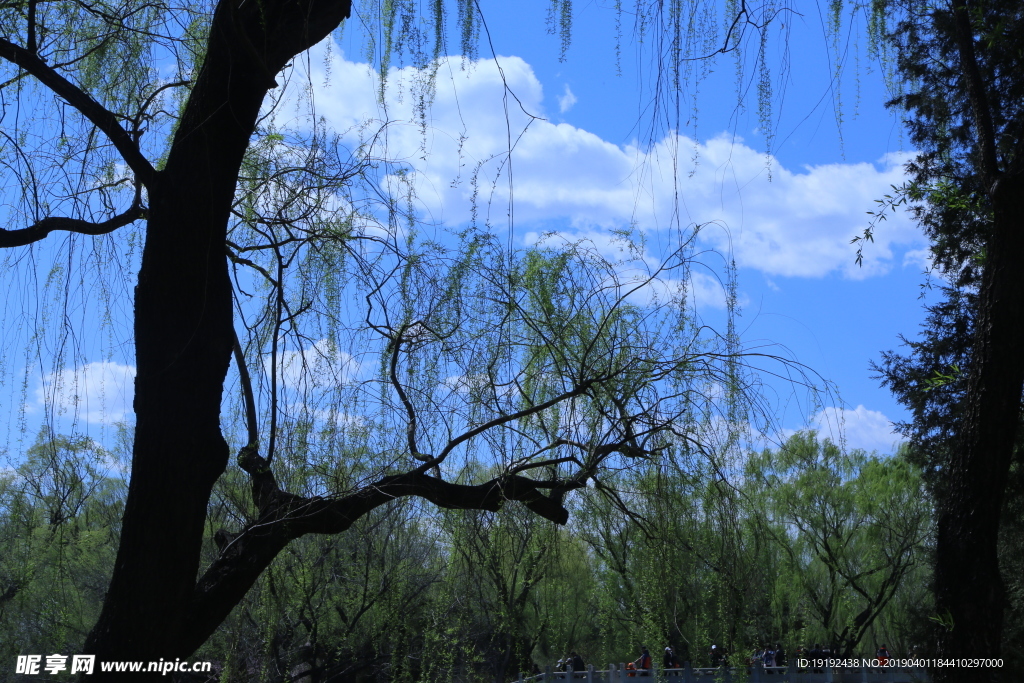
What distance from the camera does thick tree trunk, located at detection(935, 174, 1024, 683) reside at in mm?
3254

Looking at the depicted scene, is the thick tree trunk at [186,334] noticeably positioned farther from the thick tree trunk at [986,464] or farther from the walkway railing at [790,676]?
the walkway railing at [790,676]

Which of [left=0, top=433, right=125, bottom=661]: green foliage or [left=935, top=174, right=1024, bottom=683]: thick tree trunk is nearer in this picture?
[left=935, top=174, right=1024, bottom=683]: thick tree trunk

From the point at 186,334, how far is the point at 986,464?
2998mm

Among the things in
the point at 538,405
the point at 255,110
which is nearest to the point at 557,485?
the point at 538,405

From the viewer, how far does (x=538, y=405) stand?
10.9ft

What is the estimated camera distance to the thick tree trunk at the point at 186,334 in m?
2.72

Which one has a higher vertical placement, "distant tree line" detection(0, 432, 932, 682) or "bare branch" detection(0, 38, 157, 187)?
"bare branch" detection(0, 38, 157, 187)

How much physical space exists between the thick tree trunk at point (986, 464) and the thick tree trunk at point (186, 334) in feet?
8.90

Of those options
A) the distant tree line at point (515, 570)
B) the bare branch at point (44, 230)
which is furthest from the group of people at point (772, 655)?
the bare branch at point (44, 230)

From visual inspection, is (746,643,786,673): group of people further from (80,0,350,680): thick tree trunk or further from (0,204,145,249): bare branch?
(0,204,145,249): bare branch

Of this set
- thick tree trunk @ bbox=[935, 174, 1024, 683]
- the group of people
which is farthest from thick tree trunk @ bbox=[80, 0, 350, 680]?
the group of people

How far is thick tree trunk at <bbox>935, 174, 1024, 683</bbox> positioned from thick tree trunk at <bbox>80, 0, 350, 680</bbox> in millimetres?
2713

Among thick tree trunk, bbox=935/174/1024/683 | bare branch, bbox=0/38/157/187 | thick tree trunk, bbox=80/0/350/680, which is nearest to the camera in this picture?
thick tree trunk, bbox=80/0/350/680

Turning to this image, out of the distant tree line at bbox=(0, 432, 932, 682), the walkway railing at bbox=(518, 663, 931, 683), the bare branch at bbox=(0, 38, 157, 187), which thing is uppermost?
the bare branch at bbox=(0, 38, 157, 187)
